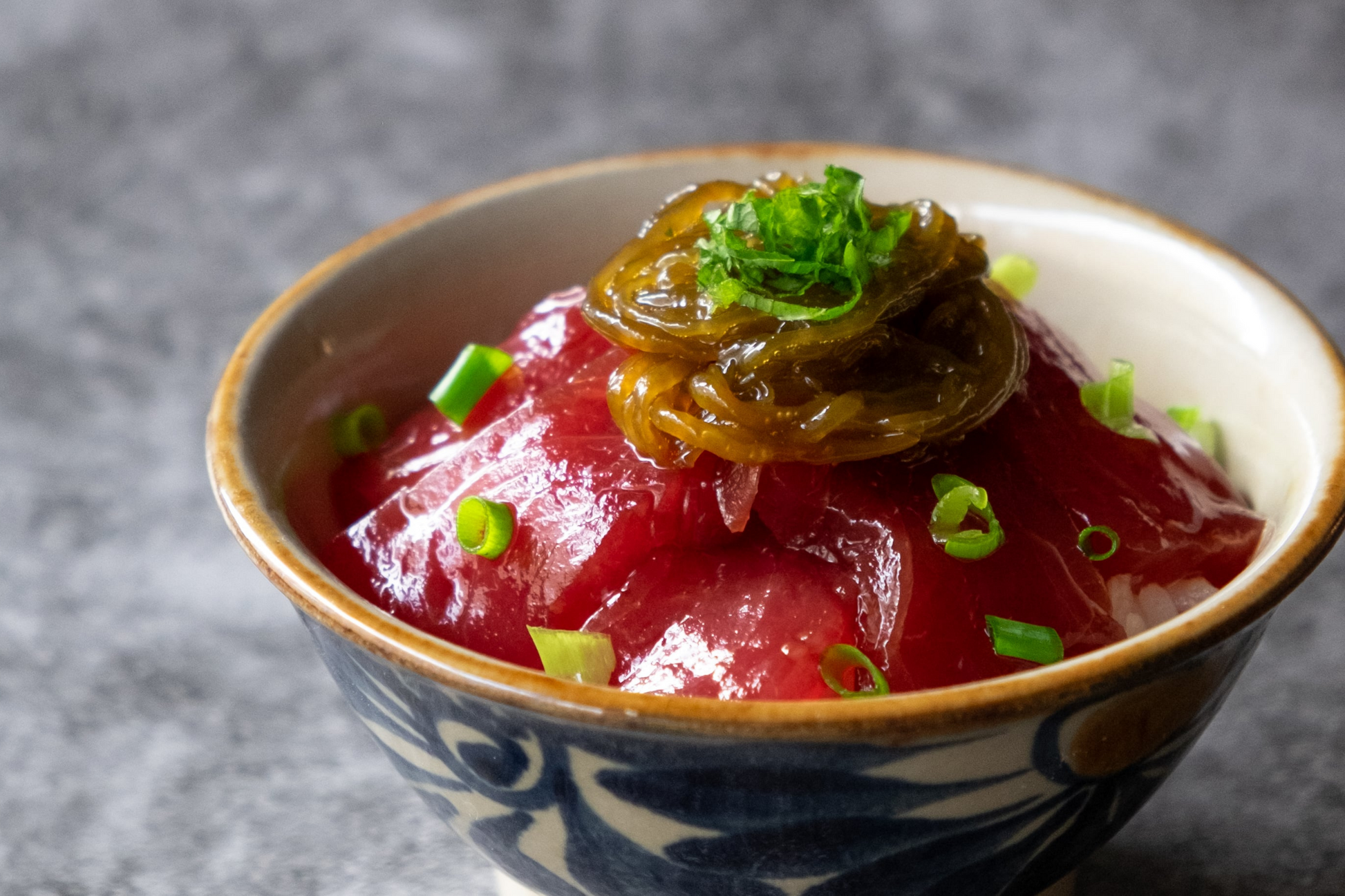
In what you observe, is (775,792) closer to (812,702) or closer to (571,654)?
(812,702)

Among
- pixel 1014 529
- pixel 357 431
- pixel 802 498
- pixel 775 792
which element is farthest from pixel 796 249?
pixel 357 431

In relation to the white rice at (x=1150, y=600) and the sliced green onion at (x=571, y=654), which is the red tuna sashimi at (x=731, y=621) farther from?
the white rice at (x=1150, y=600)

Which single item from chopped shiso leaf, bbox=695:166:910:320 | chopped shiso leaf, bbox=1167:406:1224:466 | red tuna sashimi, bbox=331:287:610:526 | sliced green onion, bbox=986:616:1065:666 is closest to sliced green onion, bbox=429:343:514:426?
red tuna sashimi, bbox=331:287:610:526

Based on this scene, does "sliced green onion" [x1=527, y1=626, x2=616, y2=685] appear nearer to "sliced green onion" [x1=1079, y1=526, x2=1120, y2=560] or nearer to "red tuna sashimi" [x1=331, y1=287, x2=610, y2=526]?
"red tuna sashimi" [x1=331, y1=287, x2=610, y2=526]

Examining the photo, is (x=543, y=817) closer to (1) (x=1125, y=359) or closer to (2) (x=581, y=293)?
(2) (x=581, y=293)

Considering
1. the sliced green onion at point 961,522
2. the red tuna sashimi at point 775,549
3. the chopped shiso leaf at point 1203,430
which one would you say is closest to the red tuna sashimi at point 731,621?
the red tuna sashimi at point 775,549

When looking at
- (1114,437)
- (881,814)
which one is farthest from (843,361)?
(881,814)

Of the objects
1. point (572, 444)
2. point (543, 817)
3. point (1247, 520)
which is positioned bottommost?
point (543, 817)
